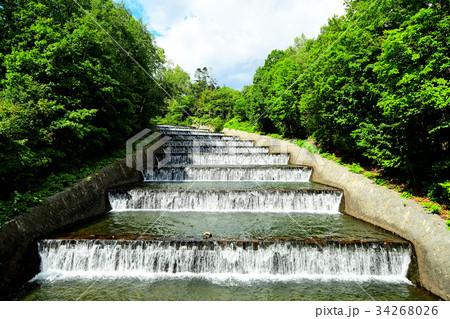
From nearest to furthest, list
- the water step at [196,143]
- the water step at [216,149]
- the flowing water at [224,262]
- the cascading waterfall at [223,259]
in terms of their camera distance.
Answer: the flowing water at [224,262], the cascading waterfall at [223,259], the water step at [216,149], the water step at [196,143]

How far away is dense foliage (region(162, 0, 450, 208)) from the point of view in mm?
6059

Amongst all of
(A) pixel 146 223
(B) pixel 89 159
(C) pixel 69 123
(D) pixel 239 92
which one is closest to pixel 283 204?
(A) pixel 146 223

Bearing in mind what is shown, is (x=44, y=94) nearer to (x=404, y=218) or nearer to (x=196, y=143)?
(x=196, y=143)

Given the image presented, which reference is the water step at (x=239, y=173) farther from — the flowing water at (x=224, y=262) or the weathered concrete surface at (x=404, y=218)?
the flowing water at (x=224, y=262)

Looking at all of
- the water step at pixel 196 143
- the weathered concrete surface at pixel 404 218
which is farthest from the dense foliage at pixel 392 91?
the water step at pixel 196 143

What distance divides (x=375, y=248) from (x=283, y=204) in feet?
14.3

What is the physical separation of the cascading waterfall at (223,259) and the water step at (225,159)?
11.4 meters

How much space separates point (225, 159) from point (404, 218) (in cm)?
1278

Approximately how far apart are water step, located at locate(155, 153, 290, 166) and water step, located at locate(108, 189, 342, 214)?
7242mm

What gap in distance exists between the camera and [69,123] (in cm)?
908

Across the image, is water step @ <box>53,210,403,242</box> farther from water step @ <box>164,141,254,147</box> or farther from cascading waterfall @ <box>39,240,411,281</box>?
water step @ <box>164,141,254,147</box>

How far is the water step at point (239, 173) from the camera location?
13945 mm

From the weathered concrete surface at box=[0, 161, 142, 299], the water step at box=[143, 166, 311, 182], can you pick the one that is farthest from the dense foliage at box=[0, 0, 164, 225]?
the water step at box=[143, 166, 311, 182]
